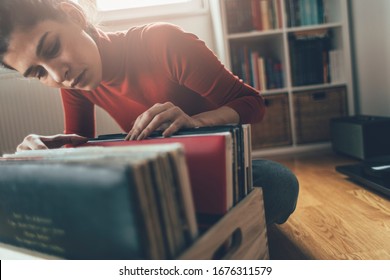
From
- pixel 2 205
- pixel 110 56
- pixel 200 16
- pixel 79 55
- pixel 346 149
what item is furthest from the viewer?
pixel 200 16

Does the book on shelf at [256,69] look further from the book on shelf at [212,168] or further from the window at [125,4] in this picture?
the book on shelf at [212,168]

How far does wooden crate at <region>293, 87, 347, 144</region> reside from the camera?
1924 mm

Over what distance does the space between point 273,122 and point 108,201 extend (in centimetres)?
170

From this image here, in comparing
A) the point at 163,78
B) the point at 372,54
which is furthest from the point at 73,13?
the point at 372,54

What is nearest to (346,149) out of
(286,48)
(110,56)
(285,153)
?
(285,153)

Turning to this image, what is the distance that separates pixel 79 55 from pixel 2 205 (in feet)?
1.19

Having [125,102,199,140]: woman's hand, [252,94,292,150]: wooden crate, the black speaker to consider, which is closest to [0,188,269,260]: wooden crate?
[125,102,199,140]: woman's hand

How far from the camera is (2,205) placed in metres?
0.46

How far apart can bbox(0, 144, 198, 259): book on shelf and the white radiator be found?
5.59ft

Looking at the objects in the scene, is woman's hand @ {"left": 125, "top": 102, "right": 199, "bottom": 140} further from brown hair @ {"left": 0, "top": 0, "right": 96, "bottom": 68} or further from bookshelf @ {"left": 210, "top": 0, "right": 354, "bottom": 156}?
bookshelf @ {"left": 210, "top": 0, "right": 354, "bottom": 156}

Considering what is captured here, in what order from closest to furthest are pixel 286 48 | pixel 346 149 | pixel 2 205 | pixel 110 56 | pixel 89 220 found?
pixel 89 220 → pixel 2 205 → pixel 110 56 → pixel 346 149 → pixel 286 48

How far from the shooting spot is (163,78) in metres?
0.85
